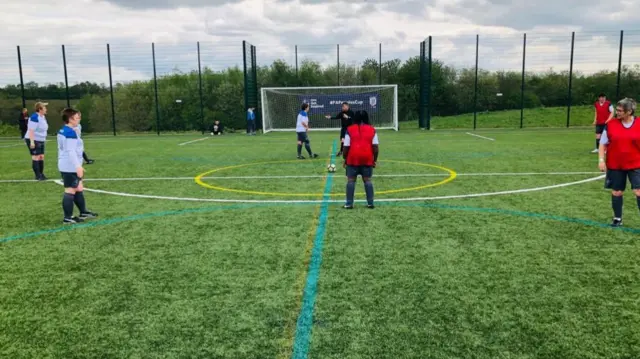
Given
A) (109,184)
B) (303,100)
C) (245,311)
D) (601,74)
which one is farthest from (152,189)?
(601,74)

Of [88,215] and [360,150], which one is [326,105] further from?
[88,215]

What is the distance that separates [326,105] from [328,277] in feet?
96.1

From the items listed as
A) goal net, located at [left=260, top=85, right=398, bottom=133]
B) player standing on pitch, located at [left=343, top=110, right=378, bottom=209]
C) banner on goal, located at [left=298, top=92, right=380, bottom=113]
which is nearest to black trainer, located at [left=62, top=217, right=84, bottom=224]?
player standing on pitch, located at [left=343, top=110, right=378, bottom=209]

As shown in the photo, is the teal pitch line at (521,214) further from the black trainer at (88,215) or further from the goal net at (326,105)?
the goal net at (326,105)

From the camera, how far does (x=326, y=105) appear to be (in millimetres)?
34000

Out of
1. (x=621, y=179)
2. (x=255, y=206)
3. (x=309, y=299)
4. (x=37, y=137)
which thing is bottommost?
(x=309, y=299)

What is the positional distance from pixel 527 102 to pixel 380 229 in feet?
131

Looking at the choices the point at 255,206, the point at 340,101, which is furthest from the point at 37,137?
the point at 340,101

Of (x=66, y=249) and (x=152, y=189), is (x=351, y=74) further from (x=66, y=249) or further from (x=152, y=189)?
(x=66, y=249)

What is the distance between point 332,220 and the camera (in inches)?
308

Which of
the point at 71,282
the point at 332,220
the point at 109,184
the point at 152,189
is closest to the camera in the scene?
the point at 71,282

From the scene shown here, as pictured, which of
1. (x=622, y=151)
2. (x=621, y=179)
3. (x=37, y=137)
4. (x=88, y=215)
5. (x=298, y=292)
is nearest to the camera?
(x=298, y=292)

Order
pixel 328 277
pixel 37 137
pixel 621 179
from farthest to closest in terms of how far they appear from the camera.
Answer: pixel 37 137, pixel 621 179, pixel 328 277

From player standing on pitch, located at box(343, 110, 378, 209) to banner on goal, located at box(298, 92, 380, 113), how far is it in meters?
25.7
